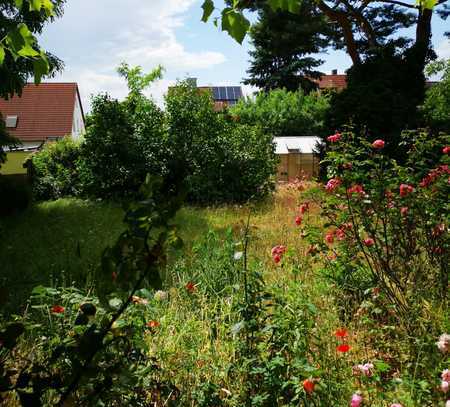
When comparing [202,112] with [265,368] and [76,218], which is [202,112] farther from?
[265,368]

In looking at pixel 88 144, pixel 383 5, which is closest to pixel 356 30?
pixel 383 5

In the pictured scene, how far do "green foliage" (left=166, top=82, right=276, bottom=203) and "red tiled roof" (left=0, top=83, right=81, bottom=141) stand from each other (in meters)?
26.1

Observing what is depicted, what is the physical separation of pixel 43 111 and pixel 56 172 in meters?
25.1

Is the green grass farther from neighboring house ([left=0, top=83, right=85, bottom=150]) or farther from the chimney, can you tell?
neighboring house ([left=0, top=83, right=85, bottom=150])

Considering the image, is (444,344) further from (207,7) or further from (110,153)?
(110,153)

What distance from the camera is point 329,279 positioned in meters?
3.98

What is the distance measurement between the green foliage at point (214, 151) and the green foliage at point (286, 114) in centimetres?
977

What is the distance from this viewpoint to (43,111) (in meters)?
36.6

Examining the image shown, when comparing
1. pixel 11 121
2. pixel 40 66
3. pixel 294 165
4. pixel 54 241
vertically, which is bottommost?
pixel 54 241

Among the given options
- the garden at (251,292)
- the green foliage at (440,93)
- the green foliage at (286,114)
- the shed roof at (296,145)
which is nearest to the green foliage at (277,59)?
the green foliage at (286,114)

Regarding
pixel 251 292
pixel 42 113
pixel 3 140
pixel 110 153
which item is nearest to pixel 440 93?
pixel 110 153

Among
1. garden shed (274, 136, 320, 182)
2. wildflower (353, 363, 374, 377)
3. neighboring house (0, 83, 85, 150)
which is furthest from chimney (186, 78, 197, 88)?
neighboring house (0, 83, 85, 150)

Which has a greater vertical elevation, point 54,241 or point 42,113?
point 42,113

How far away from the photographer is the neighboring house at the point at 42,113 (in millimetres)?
34906
